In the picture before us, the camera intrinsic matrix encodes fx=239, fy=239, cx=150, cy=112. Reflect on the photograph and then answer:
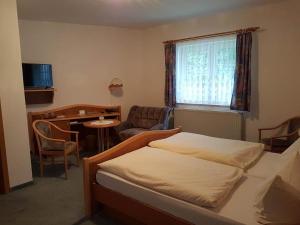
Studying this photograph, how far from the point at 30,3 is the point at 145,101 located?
3006 mm

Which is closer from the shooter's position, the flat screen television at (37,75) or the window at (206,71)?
the flat screen television at (37,75)

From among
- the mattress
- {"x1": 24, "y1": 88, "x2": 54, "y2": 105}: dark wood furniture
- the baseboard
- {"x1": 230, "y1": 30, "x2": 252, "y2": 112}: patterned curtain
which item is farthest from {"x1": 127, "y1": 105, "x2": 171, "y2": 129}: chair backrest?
the mattress

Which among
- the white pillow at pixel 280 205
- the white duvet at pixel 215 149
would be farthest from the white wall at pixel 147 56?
the white pillow at pixel 280 205

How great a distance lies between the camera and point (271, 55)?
3693 mm

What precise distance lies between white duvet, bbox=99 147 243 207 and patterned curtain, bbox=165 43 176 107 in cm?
238

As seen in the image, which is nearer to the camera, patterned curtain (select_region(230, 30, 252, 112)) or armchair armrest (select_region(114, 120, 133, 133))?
patterned curtain (select_region(230, 30, 252, 112))

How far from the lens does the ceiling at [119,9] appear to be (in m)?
3.33

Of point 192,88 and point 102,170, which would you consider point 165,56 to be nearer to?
point 192,88

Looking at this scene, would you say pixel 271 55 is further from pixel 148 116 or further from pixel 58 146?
pixel 58 146

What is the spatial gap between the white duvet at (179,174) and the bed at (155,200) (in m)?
0.05

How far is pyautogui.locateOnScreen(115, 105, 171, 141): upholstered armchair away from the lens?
14.8ft

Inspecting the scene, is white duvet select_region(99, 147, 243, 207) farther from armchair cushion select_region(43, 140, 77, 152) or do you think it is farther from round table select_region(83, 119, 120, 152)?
round table select_region(83, 119, 120, 152)

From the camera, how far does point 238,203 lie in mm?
1731

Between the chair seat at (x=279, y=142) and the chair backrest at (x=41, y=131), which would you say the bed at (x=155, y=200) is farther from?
the chair backrest at (x=41, y=131)
